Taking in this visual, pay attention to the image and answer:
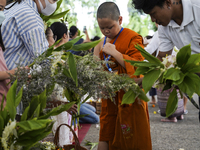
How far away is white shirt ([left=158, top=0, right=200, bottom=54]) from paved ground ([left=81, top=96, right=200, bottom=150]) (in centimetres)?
172

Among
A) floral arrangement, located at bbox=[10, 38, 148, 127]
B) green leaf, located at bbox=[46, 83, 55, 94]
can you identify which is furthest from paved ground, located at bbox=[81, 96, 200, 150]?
green leaf, located at bbox=[46, 83, 55, 94]

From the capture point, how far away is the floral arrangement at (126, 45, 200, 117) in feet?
4.84

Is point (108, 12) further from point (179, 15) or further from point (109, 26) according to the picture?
point (179, 15)

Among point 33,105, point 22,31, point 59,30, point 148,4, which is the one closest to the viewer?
point 33,105

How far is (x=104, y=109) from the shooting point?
2385mm

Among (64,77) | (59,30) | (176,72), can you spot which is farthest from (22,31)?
(59,30)

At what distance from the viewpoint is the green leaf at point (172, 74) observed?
1.47 metres

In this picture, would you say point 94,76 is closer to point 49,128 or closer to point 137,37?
point 49,128

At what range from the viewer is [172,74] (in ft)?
4.87

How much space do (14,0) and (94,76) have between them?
100 centimetres

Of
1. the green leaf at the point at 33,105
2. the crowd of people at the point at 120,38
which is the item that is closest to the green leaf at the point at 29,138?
the green leaf at the point at 33,105

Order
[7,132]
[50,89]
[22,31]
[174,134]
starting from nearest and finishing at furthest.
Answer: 1. [7,132]
2. [50,89]
3. [22,31]
4. [174,134]

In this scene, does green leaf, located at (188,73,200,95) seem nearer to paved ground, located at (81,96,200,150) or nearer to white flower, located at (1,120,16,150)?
white flower, located at (1,120,16,150)

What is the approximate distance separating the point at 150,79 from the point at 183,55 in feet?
0.84
